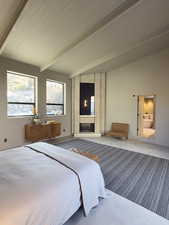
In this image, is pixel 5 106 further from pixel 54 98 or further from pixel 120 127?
pixel 120 127

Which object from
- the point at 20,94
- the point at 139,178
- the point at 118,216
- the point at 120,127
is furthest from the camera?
Result: the point at 120,127

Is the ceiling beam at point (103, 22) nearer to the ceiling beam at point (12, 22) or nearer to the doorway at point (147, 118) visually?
the ceiling beam at point (12, 22)

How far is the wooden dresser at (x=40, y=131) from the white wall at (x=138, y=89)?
3.04 metres

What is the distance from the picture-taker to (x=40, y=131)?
15.6ft

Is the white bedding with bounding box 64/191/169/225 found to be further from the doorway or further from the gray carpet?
the doorway

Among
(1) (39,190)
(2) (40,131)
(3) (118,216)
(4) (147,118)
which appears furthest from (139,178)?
(4) (147,118)

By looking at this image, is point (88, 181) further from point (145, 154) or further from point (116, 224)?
point (145, 154)

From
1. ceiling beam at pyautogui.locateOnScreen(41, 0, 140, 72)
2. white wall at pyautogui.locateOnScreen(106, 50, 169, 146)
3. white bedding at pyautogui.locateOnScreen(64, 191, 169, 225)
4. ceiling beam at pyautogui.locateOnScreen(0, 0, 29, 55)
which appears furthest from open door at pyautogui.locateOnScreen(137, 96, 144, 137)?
ceiling beam at pyautogui.locateOnScreen(0, 0, 29, 55)

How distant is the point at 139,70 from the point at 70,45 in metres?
3.39

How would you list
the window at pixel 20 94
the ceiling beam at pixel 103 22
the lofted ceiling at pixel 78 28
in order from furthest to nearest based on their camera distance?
the window at pixel 20 94 < the ceiling beam at pixel 103 22 < the lofted ceiling at pixel 78 28

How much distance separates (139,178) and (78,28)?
12.4 feet

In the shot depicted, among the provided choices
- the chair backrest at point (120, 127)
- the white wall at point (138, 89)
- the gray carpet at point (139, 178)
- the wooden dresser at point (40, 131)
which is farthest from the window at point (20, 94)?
the chair backrest at point (120, 127)

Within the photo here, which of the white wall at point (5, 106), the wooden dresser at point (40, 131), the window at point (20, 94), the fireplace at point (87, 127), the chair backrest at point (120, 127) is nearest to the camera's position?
the white wall at point (5, 106)

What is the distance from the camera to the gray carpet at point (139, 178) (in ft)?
6.94
